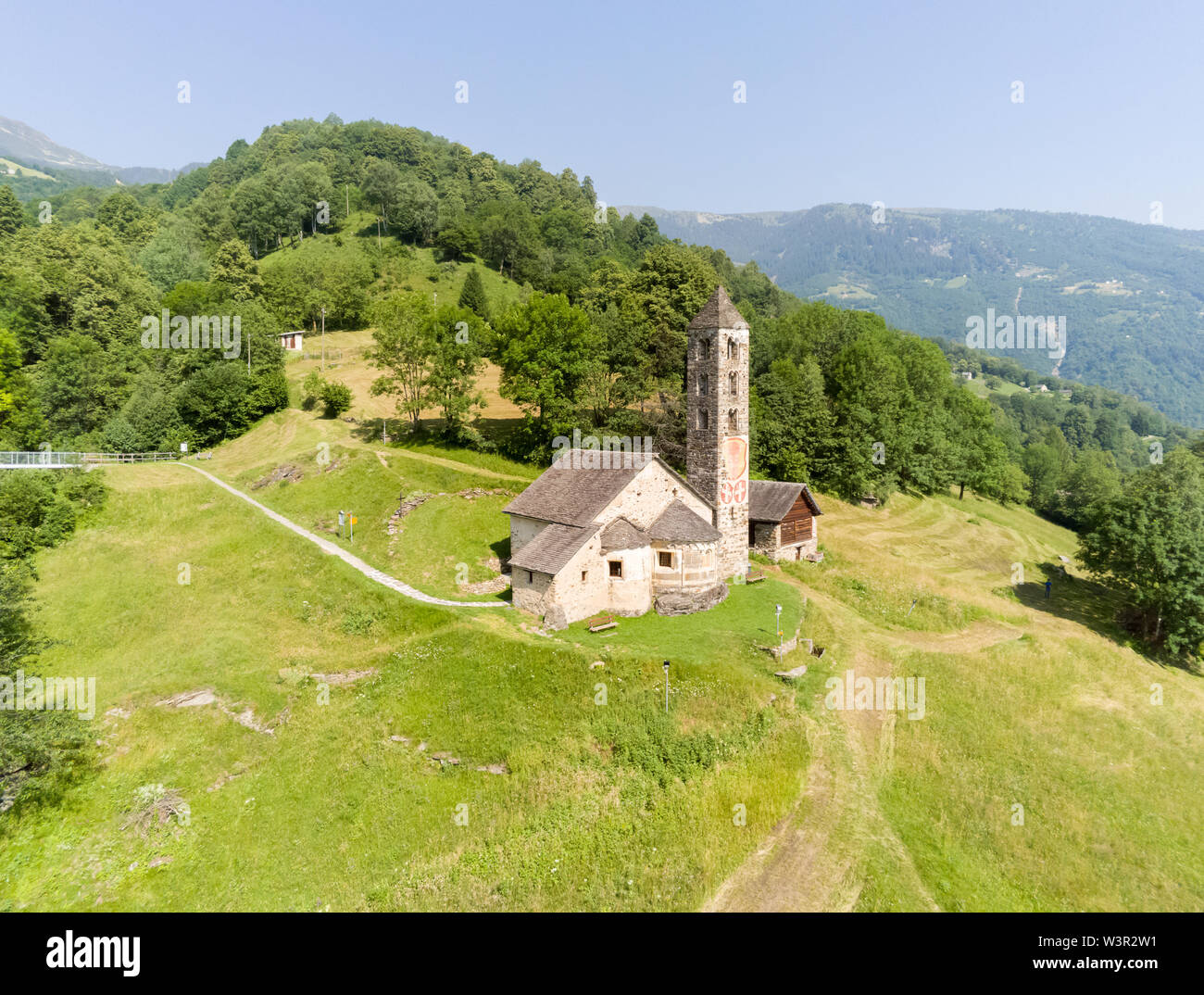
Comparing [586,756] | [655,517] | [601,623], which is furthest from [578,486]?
[586,756]

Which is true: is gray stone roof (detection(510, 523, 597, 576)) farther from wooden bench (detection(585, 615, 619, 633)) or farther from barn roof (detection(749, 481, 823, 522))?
barn roof (detection(749, 481, 823, 522))

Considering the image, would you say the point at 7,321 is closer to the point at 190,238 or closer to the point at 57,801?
the point at 190,238

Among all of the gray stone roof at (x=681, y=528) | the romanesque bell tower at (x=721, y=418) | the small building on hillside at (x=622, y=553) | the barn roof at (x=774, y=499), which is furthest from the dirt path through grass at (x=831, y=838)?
the barn roof at (x=774, y=499)

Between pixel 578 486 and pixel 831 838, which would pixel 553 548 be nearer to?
pixel 578 486

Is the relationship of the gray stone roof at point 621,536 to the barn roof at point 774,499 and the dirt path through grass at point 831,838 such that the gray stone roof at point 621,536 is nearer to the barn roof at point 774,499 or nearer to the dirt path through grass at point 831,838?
the dirt path through grass at point 831,838

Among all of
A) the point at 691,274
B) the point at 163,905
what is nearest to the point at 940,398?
the point at 691,274

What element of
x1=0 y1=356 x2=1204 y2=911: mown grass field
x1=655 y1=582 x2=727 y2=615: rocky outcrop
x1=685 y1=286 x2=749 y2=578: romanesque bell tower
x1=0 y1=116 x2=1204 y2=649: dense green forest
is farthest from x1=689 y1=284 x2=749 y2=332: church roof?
x1=0 y1=116 x2=1204 y2=649: dense green forest
